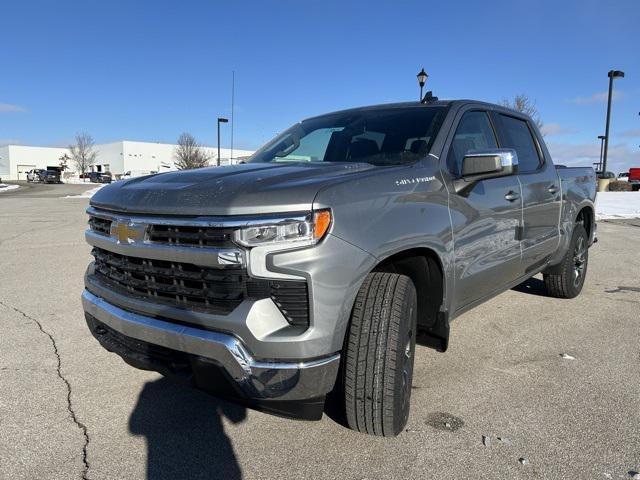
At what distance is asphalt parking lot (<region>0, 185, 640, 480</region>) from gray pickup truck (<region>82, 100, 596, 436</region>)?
0.29m

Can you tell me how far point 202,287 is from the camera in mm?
2178

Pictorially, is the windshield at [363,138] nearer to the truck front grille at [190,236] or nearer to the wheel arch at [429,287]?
the wheel arch at [429,287]

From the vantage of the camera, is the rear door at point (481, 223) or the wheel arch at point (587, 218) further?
the wheel arch at point (587, 218)

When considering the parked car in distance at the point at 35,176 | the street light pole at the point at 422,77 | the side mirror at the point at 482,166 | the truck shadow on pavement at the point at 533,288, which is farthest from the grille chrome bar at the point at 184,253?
the parked car in distance at the point at 35,176

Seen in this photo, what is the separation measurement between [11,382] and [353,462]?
235 cm

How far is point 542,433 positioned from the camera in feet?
8.57

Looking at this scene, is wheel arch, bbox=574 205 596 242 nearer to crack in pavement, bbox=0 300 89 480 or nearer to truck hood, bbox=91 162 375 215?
truck hood, bbox=91 162 375 215

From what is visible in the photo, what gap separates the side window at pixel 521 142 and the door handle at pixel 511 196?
41cm

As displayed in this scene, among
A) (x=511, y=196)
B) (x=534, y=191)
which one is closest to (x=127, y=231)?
(x=511, y=196)

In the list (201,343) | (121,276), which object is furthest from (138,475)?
(121,276)

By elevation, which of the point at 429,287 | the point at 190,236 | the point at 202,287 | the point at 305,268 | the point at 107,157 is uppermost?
the point at 107,157

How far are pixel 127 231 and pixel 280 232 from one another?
0.87 m

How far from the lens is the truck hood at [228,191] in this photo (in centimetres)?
207

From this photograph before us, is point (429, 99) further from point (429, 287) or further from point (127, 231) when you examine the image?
point (127, 231)
